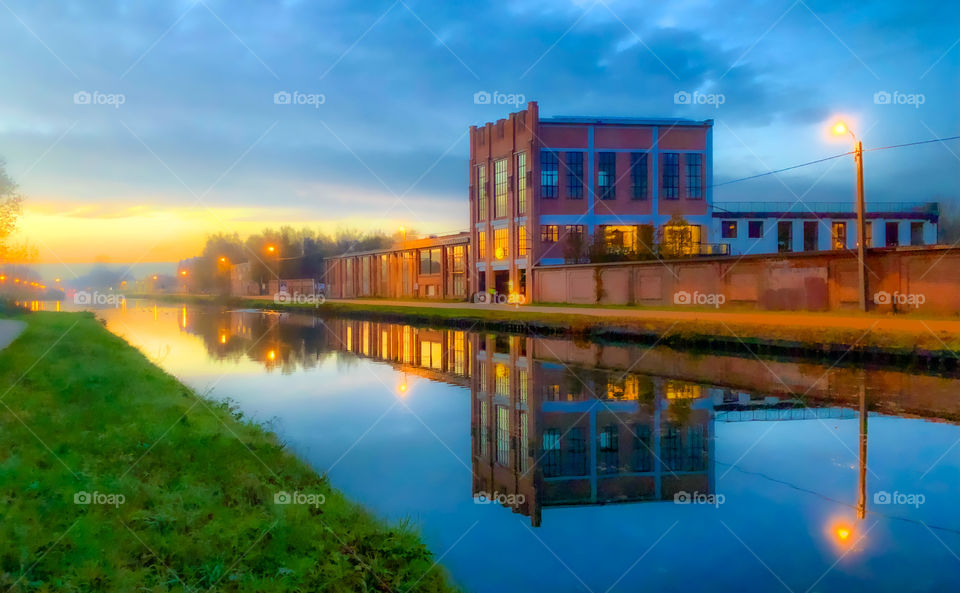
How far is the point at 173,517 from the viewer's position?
6.33 metres

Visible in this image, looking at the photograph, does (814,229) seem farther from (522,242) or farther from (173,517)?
(173,517)

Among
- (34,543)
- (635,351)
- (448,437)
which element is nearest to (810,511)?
(448,437)

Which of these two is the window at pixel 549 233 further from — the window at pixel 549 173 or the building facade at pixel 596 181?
the window at pixel 549 173

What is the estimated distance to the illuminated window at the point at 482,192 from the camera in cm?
6103

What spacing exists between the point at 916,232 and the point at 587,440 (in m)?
71.2

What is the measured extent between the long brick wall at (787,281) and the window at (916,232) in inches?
1609

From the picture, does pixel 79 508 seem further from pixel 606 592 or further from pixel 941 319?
pixel 941 319

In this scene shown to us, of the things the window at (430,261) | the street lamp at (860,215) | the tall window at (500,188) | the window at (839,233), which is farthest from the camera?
the window at (430,261)

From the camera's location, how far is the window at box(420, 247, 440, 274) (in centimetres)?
7012

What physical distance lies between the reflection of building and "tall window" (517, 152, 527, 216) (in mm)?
40318

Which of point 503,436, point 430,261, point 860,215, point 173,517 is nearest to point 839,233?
point 430,261

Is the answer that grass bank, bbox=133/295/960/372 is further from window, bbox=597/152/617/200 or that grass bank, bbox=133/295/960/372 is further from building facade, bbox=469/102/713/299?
window, bbox=597/152/617/200

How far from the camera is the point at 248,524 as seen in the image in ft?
20.6

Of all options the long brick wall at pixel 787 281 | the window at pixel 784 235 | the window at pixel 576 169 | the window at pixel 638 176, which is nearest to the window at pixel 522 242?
the window at pixel 576 169
